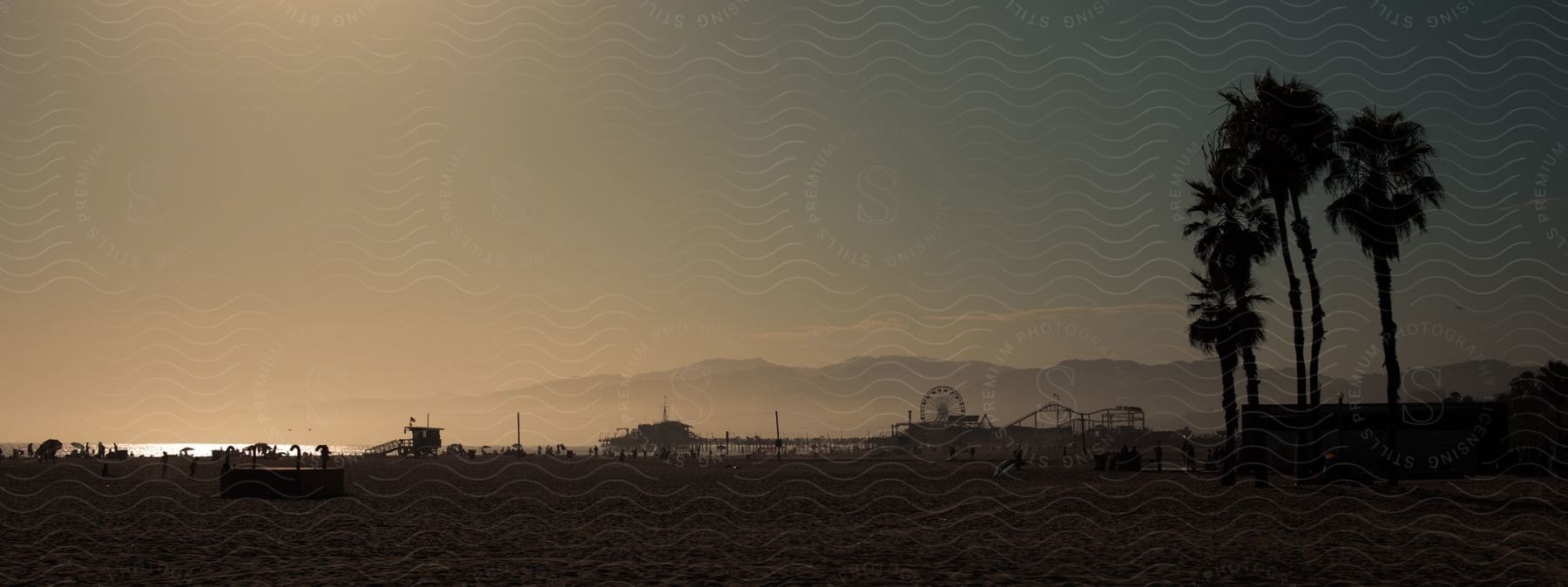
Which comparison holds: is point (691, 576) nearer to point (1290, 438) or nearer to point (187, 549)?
point (187, 549)

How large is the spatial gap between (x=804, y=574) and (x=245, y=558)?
7802mm

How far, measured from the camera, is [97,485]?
122ft

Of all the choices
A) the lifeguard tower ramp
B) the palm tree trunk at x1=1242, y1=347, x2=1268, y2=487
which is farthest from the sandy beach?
the lifeguard tower ramp

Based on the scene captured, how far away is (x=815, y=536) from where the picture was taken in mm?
18969

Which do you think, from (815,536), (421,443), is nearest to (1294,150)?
(815,536)

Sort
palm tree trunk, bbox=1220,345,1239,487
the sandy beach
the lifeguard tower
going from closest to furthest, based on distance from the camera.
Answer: the sandy beach
palm tree trunk, bbox=1220,345,1239,487
the lifeguard tower

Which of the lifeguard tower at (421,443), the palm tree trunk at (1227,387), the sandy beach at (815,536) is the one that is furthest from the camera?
the lifeguard tower at (421,443)

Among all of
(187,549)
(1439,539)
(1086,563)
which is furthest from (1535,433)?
(187,549)

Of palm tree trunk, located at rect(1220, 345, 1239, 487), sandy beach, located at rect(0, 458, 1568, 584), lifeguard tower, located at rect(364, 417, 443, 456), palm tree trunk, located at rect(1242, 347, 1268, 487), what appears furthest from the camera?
lifeguard tower, located at rect(364, 417, 443, 456)

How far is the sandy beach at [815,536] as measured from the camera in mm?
14008

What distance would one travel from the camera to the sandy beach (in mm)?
14008

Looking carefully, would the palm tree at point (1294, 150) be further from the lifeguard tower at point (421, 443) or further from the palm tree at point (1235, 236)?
the lifeguard tower at point (421, 443)

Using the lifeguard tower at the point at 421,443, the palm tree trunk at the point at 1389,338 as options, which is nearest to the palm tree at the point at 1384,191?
the palm tree trunk at the point at 1389,338

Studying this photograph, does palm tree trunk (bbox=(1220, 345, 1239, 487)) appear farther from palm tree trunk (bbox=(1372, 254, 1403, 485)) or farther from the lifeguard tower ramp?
the lifeguard tower ramp
